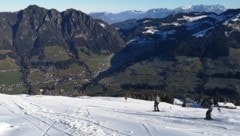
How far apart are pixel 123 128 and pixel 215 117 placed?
54.6 feet

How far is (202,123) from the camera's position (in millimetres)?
52188

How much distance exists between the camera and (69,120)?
5306 centimetres

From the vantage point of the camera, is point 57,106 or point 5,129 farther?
point 57,106

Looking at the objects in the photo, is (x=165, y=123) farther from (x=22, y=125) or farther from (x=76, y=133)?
(x=22, y=125)

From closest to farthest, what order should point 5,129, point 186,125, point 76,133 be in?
point 76,133 < point 5,129 < point 186,125

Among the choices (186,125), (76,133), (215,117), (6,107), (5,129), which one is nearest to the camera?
(76,133)

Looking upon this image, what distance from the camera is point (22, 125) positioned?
50.1 metres

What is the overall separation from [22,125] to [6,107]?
22.2m

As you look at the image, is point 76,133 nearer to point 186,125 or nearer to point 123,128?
point 123,128

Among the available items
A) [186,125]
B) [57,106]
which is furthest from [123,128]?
[57,106]

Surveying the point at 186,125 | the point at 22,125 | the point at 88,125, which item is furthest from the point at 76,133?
the point at 186,125

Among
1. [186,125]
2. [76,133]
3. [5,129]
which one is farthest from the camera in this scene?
[186,125]

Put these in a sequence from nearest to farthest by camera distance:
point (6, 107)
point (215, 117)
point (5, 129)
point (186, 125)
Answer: point (5, 129) → point (186, 125) → point (215, 117) → point (6, 107)

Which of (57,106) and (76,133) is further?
(57,106)
